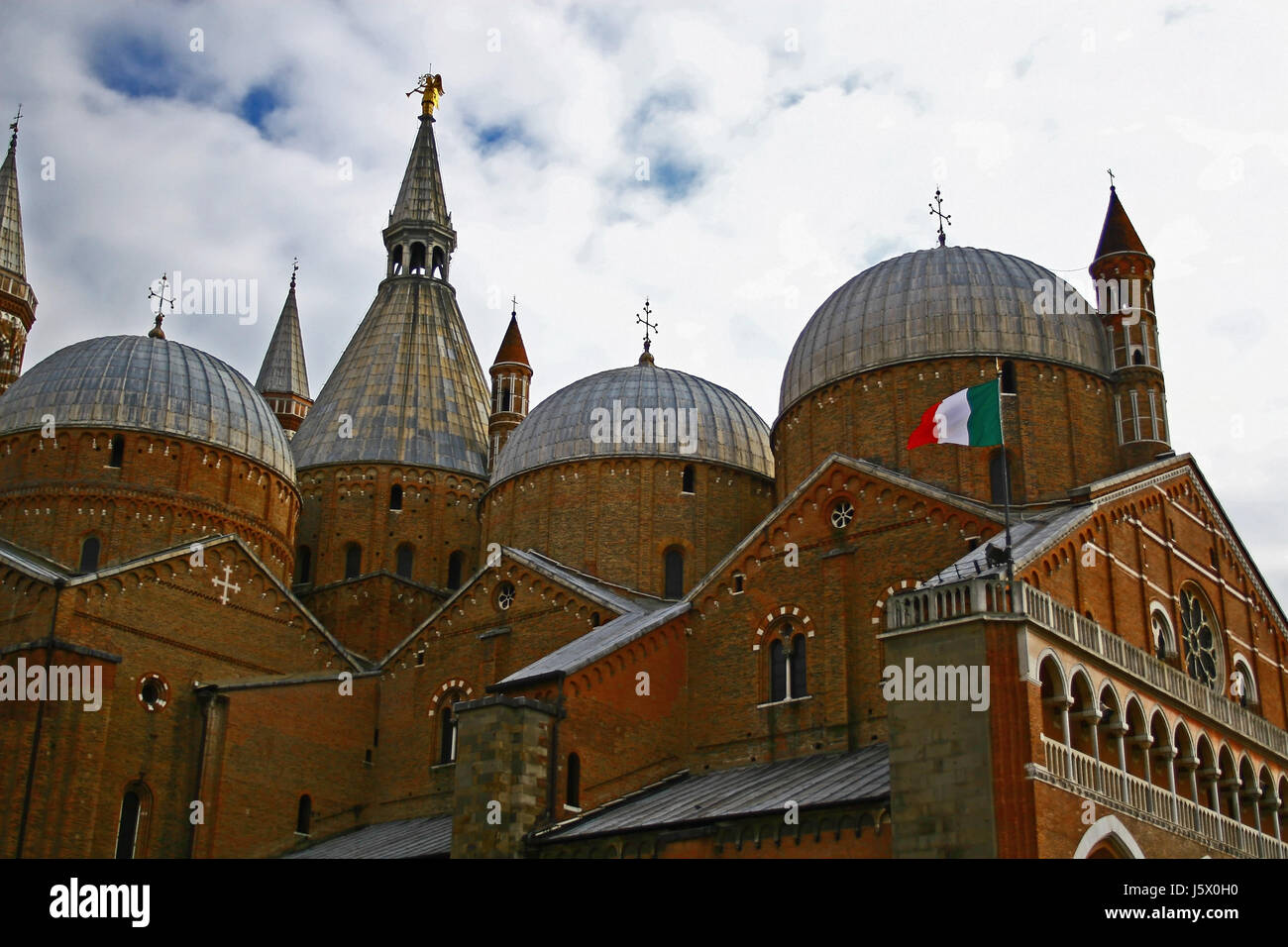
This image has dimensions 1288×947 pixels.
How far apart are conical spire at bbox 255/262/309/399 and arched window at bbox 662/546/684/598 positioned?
28.3 meters

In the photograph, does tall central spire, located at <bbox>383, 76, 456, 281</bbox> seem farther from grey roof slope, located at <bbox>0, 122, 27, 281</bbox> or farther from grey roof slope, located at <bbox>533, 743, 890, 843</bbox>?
grey roof slope, located at <bbox>533, 743, 890, 843</bbox>

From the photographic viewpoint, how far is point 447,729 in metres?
33.5

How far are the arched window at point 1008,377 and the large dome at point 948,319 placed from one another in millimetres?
315

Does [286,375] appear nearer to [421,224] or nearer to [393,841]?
Result: [421,224]

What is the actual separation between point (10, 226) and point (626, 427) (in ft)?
87.0

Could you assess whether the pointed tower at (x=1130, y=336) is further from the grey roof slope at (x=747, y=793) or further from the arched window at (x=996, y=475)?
the grey roof slope at (x=747, y=793)

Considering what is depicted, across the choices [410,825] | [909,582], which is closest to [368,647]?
[410,825]

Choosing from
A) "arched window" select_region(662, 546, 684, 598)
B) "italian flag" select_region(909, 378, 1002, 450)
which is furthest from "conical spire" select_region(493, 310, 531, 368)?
"italian flag" select_region(909, 378, 1002, 450)

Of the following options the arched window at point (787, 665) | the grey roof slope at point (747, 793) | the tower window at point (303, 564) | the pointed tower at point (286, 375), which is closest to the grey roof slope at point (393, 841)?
the grey roof slope at point (747, 793)

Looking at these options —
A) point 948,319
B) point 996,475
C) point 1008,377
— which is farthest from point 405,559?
point 1008,377

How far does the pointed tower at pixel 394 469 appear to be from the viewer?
39.9 meters

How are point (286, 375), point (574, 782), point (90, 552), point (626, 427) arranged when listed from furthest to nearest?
point (286, 375), point (626, 427), point (90, 552), point (574, 782)
